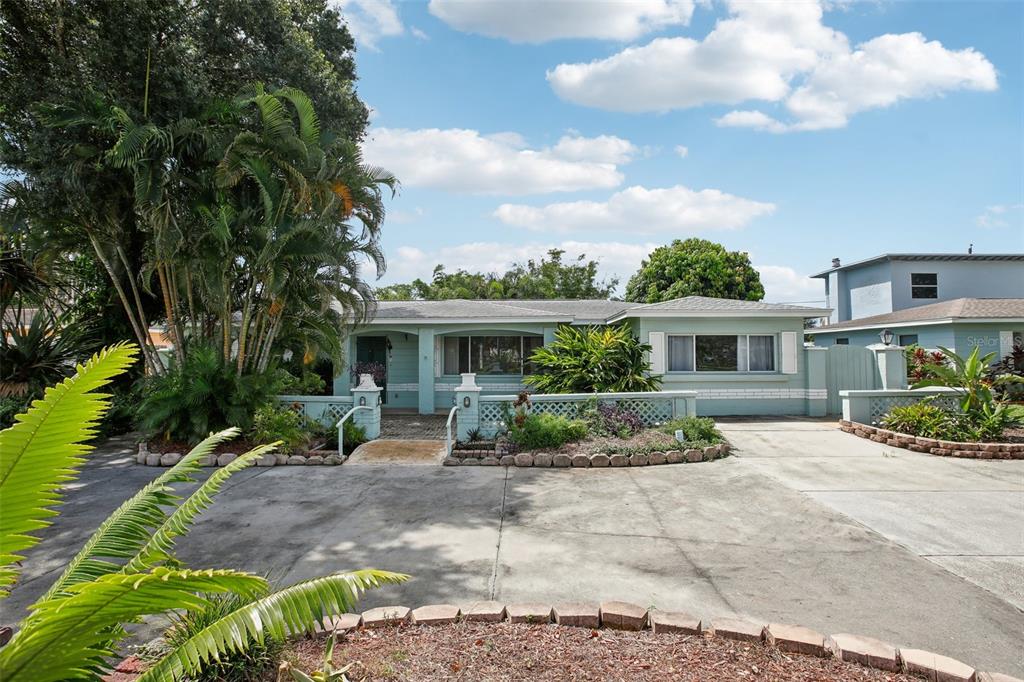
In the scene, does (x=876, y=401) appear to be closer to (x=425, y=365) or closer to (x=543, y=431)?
(x=543, y=431)

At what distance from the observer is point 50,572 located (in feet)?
15.7

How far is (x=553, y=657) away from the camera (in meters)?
3.06

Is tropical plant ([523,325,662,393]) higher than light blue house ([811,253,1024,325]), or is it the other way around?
light blue house ([811,253,1024,325])

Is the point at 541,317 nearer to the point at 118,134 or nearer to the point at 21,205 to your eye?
the point at 118,134

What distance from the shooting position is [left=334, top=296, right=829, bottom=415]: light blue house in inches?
559

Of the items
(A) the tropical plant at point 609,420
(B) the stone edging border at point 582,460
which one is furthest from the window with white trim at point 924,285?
(B) the stone edging border at point 582,460

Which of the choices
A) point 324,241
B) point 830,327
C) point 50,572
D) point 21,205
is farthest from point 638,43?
point 830,327

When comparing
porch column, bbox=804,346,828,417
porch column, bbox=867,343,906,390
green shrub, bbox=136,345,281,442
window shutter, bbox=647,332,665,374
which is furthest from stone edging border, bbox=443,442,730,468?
porch column, bbox=867,343,906,390

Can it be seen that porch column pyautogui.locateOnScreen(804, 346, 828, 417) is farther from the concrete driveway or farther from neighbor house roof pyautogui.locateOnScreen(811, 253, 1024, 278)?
neighbor house roof pyautogui.locateOnScreen(811, 253, 1024, 278)

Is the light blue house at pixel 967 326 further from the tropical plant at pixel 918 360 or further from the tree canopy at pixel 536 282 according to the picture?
the tree canopy at pixel 536 282

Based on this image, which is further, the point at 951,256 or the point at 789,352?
the point at 951,256

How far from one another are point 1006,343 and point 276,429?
20.7 meters

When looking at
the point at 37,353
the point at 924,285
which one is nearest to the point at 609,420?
the point at 37,353

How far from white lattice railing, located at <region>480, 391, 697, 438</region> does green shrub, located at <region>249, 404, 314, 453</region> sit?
11.6 feet
